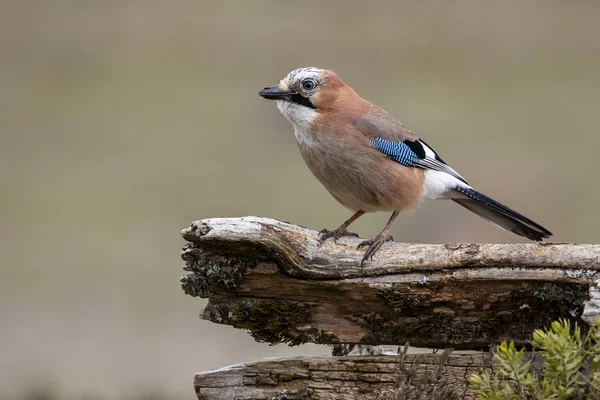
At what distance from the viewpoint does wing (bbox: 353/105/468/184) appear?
17.3 ft

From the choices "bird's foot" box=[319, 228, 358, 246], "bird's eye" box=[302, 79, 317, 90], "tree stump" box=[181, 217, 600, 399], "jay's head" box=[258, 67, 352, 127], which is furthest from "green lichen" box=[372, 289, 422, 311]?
"bird's eye" box=[302, 79, 317, 90]

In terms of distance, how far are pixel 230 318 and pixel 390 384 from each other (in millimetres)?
935

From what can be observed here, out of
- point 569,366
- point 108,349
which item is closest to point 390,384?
point 569,366

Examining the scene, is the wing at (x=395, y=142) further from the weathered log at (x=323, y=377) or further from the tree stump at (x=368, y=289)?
the weathered log at (x=323, y=377)

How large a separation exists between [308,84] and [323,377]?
78.4 inches

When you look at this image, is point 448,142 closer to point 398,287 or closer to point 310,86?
point 310,86

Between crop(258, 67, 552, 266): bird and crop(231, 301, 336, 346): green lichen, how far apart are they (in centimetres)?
80

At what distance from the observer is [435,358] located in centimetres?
409

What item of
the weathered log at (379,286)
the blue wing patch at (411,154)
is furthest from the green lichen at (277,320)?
the blue wing patch at (411,154)

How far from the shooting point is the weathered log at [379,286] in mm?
4031

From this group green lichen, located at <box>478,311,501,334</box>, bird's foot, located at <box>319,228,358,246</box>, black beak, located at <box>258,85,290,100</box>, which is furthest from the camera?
black beak, located at <box>258,85,290,100</box>

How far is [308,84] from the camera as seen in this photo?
5242mm

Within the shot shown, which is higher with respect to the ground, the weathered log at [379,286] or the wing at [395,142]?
the wing at [395,142]

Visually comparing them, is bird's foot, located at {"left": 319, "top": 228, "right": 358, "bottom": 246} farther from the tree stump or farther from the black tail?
the black tail
